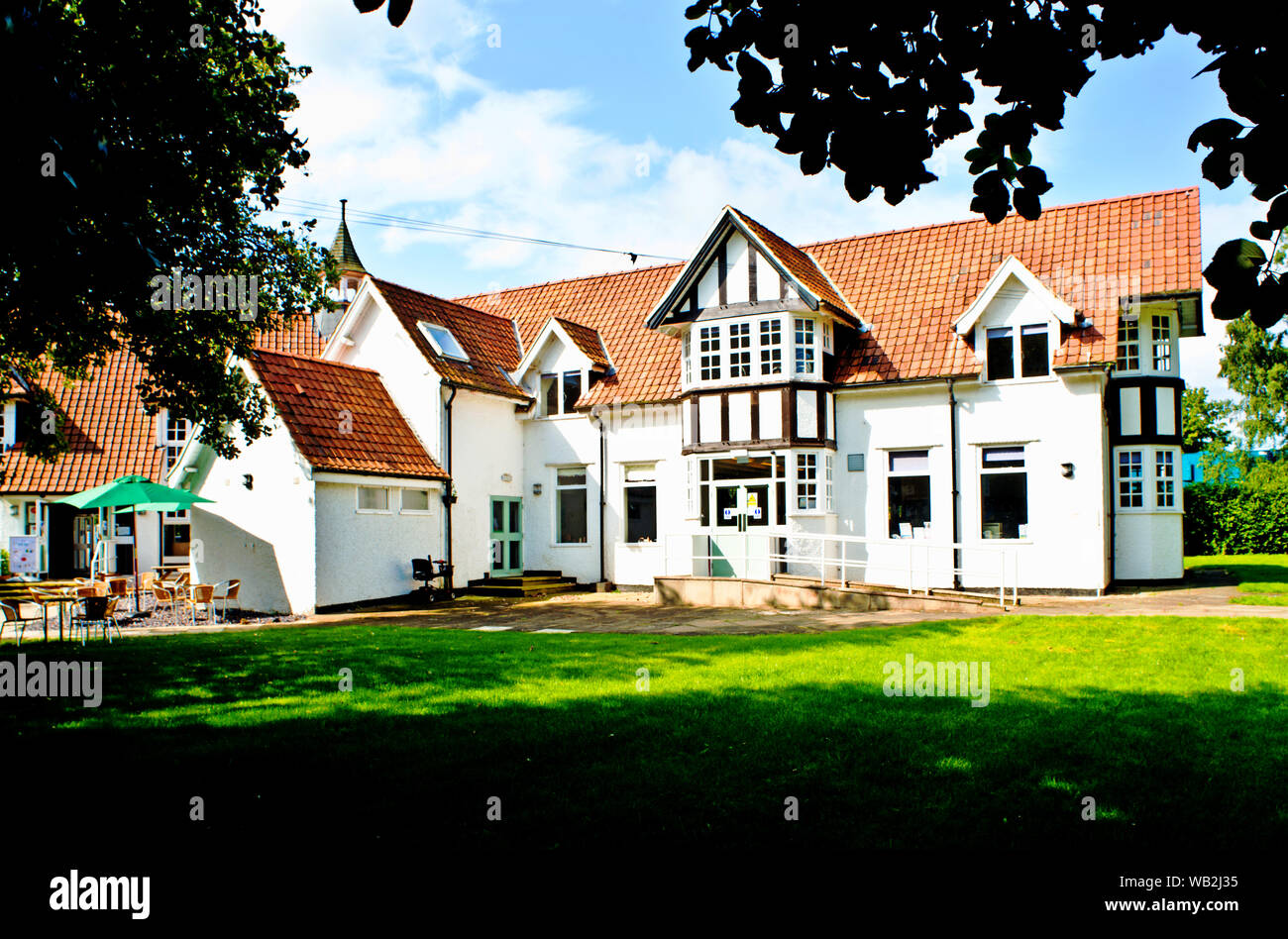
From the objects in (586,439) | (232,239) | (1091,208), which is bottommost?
(586,439)

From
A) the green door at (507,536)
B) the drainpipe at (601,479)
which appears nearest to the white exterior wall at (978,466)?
the drainpipe at (601,479)

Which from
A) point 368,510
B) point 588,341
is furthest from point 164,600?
point 588,341

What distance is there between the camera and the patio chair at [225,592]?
1923cm

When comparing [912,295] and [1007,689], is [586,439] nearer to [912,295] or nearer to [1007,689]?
[912,295]

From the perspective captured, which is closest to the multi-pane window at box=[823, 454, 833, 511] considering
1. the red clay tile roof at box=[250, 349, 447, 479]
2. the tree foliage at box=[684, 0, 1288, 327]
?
the red clay tile roof at box=[250, 349, 447, 479]

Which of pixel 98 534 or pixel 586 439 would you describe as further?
pixel 98 534

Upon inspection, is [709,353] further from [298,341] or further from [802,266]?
[298,341]

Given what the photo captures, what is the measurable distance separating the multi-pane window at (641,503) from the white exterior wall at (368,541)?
188 inches

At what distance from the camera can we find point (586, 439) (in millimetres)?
24953

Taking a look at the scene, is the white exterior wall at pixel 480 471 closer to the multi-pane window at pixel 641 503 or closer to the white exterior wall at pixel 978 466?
the multi-pane window at pixel 641 503

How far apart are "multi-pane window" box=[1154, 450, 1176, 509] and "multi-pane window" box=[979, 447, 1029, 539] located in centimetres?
340

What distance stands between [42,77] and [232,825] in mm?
3913

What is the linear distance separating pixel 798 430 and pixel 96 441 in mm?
20549

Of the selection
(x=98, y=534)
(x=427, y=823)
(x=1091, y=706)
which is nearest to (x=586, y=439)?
(x=98, y=534)
